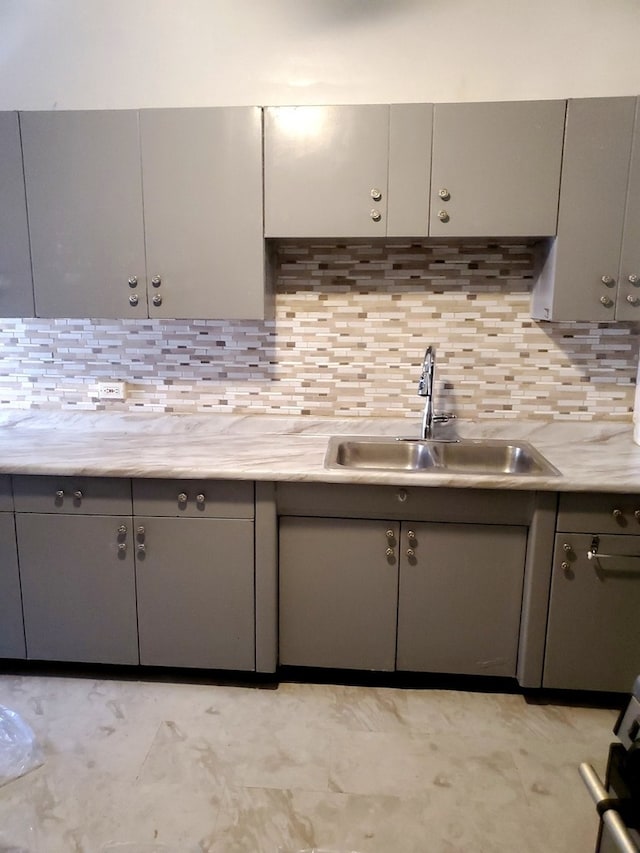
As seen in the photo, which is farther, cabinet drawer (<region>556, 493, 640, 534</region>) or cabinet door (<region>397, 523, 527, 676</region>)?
cabinet door (<region>397, 523, 527, 676</region>)

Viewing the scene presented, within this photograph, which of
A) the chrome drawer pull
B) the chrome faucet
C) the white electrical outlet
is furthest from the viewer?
the white electrical outlet

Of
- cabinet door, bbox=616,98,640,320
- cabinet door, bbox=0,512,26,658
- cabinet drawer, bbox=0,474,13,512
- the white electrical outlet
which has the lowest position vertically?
cabinet door, bbox=0,512,26,658

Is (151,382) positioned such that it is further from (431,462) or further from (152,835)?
(152,835)

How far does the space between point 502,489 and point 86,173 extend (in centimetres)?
184

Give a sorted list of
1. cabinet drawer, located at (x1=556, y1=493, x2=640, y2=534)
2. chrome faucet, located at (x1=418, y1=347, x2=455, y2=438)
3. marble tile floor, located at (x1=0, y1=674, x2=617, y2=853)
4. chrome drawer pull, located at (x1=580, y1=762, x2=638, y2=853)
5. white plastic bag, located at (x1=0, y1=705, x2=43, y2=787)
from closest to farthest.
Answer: chrome drawer pull, located at (x1=580, y1=762, x2=638, y2=853)
marble tile floor, located at (x1=0, y1=674, x2=617, y2=853)
white plastic bag, located at (x1=0, y1=705, x2=43, y2=787)
cabinet drawer, located at (x1=556, y1=493, x2=640, y2=534)
chrome faucet, located at (x1=418, y1=347, x2=455, y2=438)

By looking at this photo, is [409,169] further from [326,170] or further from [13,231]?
[13,231]

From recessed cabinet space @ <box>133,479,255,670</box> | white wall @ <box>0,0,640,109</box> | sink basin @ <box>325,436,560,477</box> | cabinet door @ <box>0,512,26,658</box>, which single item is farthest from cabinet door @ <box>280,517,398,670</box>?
white wall @ <box>0,0,640,109</box>

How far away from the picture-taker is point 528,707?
2131 millimetres

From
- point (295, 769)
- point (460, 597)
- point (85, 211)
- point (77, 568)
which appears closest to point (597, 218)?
point (460, 597)

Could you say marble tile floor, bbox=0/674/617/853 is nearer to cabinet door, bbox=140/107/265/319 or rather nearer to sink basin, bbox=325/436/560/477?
sink basin, bbox=325/436/560/477

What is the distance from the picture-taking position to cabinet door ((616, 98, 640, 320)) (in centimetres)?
202

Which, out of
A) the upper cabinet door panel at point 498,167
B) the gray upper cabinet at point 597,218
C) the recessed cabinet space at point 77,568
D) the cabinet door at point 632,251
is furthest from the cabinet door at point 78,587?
the cabinet door at point 632,251

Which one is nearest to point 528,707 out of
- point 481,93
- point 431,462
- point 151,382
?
point 431,462

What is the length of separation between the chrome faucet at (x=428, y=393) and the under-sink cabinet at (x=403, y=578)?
43cm
